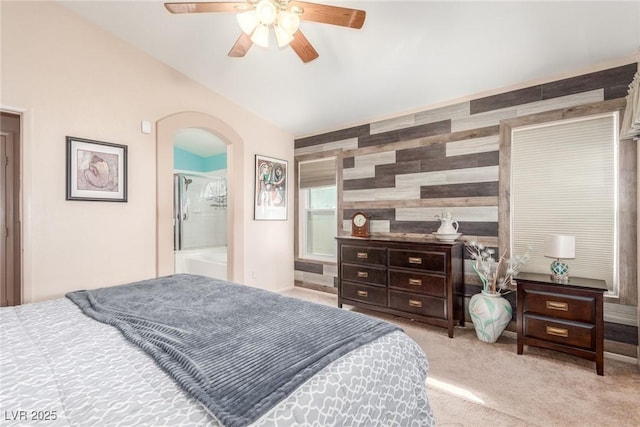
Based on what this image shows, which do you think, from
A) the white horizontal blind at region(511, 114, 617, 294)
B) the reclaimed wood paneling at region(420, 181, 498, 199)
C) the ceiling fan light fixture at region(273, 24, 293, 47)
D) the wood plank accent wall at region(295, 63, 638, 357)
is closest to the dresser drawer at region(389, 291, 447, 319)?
the wood plank accent wall at region(295, 63, 638, 357)

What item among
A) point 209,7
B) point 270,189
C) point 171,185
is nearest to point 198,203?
point 270,189

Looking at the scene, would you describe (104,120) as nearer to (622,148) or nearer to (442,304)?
(442,304)

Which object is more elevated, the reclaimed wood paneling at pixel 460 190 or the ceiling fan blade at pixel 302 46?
the ceiling fan blade at pixel 302 46

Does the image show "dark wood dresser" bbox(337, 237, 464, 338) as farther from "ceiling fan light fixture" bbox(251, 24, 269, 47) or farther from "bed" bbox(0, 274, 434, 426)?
"ceiling fan light fixture" bbox(251, 24, 269, 47)

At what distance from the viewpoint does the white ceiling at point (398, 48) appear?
2.14 meters

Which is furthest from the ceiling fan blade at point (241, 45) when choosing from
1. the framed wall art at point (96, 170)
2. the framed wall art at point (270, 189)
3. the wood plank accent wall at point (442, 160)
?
the wood plank accent wall at point (442, 160)

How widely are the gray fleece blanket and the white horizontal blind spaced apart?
232 centimetres

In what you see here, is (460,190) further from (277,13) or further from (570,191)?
(277,13)

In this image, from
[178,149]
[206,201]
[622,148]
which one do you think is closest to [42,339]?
[622,148]

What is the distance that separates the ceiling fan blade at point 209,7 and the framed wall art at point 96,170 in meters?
1.61

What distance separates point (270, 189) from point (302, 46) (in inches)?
94.9

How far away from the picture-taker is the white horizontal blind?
248cm

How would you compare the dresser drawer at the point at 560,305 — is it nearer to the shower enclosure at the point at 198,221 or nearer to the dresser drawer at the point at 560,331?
the dresser drawer at the point at 560,331

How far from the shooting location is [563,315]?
2322 millimetres
